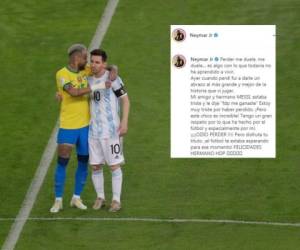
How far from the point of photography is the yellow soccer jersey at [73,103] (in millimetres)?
15711

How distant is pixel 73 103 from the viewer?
15742mm

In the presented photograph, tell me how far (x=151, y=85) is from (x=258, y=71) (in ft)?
7.57

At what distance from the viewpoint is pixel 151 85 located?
20.4 m

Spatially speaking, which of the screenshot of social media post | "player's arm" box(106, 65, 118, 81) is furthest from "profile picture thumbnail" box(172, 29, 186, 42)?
"player's arm" box(106, 65, 118, 81)

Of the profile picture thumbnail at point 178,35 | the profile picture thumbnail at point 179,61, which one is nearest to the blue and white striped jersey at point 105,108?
the profile picture thumbnail at point 179,61

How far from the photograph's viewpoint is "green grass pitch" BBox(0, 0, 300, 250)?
49.6 ft

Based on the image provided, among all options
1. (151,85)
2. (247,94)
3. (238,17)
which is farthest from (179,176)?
(238,17)

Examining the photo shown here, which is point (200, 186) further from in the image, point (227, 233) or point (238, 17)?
point (238, 17)

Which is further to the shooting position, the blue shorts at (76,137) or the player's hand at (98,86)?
the blue shorts at (76,137)

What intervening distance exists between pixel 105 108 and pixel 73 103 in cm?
40

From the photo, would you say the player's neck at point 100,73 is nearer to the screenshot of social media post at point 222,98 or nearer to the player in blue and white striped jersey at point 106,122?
the player in blue and white striped jersey at point 106,122

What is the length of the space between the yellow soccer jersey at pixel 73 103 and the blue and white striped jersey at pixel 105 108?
0.32ft

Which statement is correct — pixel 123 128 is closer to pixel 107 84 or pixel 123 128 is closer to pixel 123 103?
pixel 123 103

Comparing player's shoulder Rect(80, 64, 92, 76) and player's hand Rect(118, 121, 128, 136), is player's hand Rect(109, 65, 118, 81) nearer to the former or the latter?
player's shoulder Rect(80, 64, 92, 76)
